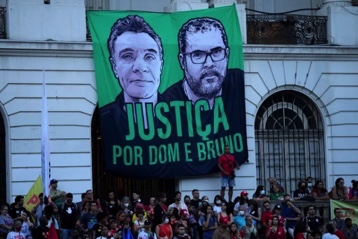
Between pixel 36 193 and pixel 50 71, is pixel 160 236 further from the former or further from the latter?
pixel 50 71

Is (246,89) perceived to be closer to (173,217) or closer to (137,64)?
(137,64)

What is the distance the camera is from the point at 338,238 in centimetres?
4062

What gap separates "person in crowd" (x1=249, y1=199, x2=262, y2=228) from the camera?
41.7m

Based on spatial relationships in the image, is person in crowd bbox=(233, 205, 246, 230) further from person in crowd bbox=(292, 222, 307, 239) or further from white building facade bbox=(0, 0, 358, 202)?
white building facade bbox=(0, 0, 358, 202)

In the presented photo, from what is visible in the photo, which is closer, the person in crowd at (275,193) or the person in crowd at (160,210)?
the person in crowd at (160,210)

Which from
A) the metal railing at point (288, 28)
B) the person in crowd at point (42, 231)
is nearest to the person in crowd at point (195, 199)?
the person in crowd at point (42, 231)

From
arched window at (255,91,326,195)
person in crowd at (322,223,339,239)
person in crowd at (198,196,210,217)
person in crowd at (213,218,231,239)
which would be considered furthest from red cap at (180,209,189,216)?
arched window at (255,91,326,195)

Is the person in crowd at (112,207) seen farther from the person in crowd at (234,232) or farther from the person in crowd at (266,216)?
the person in crowd at (266,216)

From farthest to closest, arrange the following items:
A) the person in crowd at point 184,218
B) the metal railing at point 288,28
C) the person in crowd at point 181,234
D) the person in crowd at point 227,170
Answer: the metal railing at point 288,28, the person in crowd at point 227,170, the person in crowd at point 184,218, the person in crowd at point 181,234

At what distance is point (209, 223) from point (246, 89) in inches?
258

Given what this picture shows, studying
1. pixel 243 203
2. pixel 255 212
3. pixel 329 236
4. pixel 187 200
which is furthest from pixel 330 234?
pixel 187 200

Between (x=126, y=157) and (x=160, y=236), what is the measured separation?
16.7 ft

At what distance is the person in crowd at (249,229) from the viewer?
40.9m

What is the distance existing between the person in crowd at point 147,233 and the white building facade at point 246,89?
4.75m
